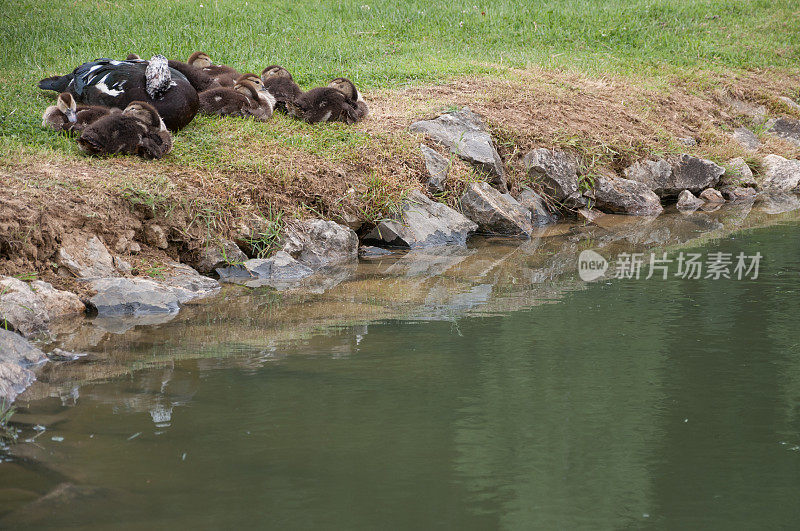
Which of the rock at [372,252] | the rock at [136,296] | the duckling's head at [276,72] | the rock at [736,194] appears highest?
the duckling's head at [276,72]

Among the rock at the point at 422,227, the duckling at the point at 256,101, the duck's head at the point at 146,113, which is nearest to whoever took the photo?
the duck's head at the point at 146,113

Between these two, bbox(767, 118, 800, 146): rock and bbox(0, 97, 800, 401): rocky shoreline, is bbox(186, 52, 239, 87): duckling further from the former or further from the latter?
bbox(767, 118, 800, 146): rock

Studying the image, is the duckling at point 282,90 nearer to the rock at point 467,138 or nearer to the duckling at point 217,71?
the duckling at point 217,71

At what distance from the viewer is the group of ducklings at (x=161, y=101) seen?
7.43 m

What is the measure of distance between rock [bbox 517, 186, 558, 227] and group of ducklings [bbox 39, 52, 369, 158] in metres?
1.99

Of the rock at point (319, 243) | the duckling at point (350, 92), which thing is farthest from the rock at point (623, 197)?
the rock at point (319, 243)

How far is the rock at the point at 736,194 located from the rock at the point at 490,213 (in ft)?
11.3

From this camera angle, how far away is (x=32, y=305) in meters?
5.29

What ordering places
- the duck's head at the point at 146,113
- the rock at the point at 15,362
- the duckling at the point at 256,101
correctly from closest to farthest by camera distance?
1. the rock at the point at 15,362
2. the duck's head at the point at 146,113
3. the duckling at the point at 256,101

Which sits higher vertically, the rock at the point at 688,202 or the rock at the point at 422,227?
the rock at the point at 422,227

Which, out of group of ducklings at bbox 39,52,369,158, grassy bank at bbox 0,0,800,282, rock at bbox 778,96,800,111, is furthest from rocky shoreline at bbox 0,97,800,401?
rock at bbox 778,96,800,111

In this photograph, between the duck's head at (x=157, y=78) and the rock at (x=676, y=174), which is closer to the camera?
the duck's head at (x=157, y=78)

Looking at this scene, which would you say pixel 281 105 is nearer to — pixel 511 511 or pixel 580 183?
pixel 580 183

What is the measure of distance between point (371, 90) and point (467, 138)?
2.02 m
